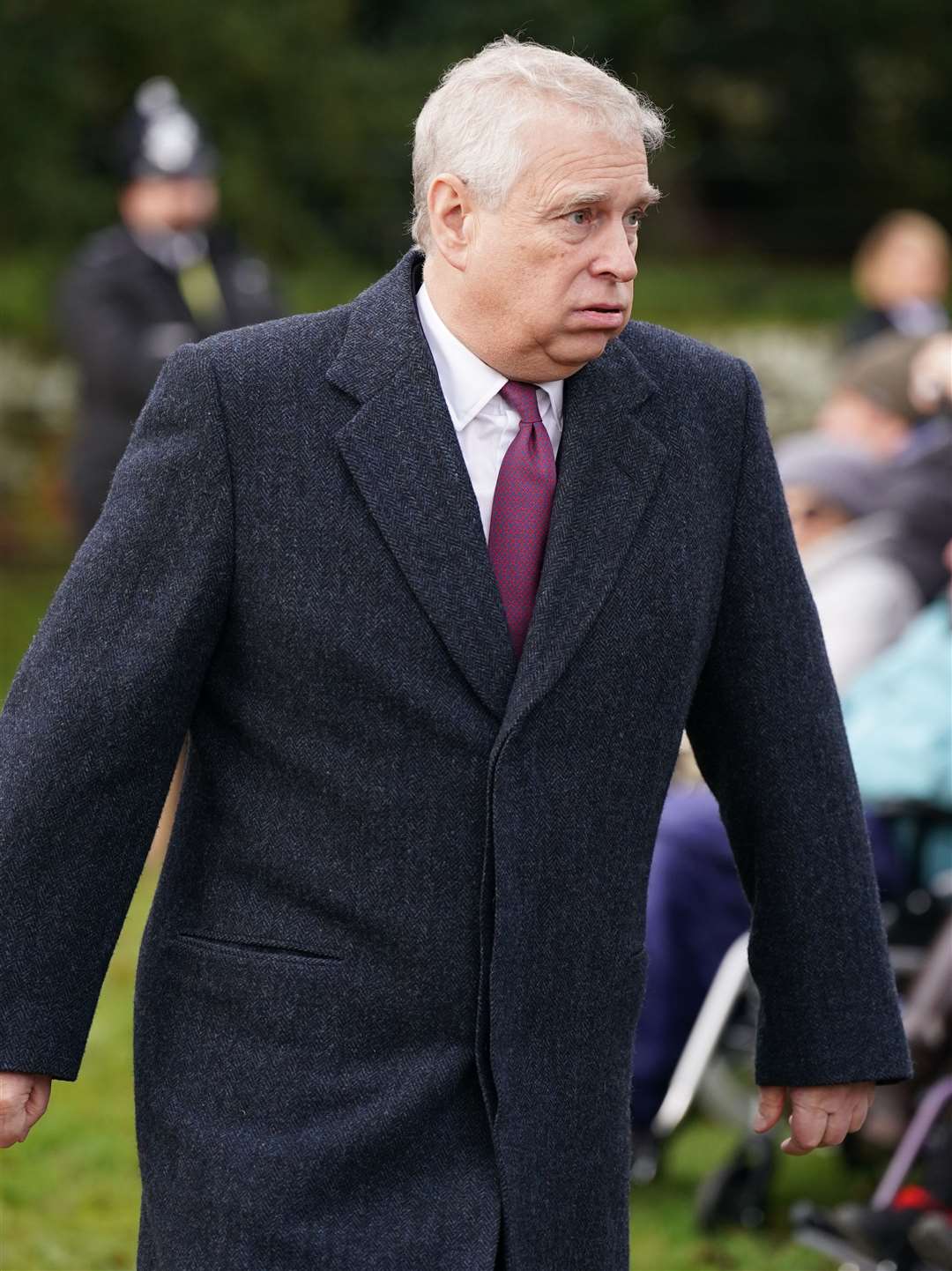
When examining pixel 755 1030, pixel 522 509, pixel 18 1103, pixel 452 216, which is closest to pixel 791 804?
pixel 522 509

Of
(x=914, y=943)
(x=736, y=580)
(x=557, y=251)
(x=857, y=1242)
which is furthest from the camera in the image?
(x=914, y=943)

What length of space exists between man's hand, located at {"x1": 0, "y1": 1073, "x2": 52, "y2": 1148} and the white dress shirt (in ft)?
2.82

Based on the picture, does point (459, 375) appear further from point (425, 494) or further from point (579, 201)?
point (579, 201)

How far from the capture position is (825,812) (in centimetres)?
292

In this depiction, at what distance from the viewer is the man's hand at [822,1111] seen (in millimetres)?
2965

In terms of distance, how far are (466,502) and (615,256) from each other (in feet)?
1.11

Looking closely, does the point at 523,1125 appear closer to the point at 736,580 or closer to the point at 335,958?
the point at 335,958

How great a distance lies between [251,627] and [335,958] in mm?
408

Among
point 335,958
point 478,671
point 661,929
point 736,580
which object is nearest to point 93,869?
point 335,958

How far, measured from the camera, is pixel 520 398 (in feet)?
9.01

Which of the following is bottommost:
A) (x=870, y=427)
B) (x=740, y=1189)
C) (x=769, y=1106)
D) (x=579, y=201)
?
(x=740, y=1189)

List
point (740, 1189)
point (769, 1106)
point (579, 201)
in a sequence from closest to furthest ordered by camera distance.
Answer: point (579, 201)
point (769, 1106)
point (740, 1189)

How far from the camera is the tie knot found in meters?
2.74

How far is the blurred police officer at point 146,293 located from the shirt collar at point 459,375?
5082mm
